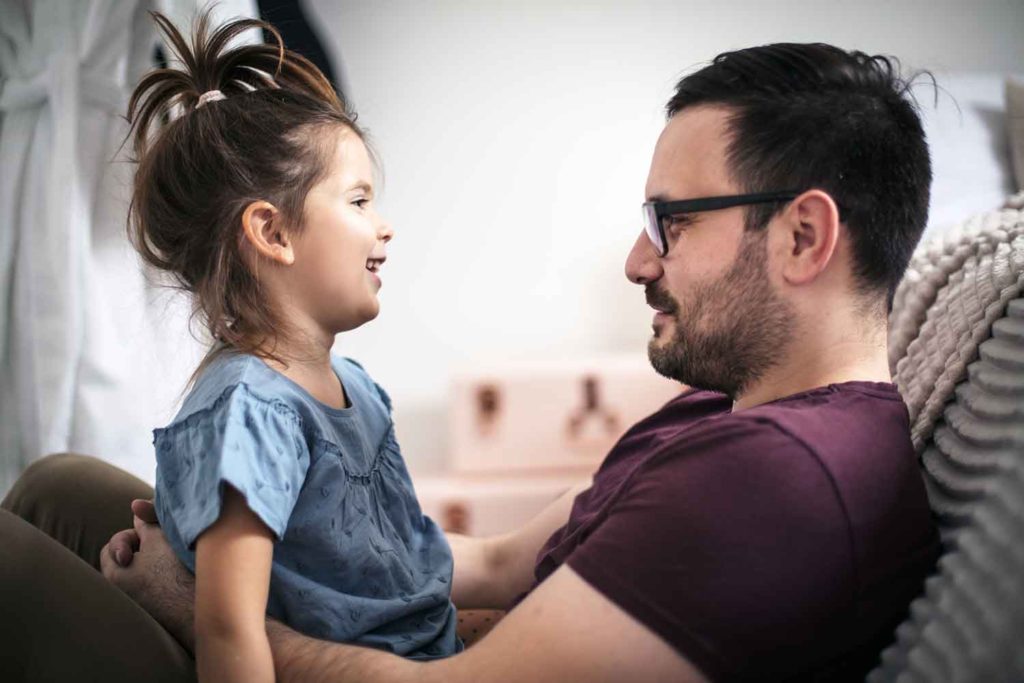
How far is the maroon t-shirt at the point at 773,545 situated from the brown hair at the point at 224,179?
0.53 meters

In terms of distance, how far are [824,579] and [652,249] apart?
1.54ft

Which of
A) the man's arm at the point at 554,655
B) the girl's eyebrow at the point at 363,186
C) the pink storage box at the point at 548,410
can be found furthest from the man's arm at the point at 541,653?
the pink storage box at the point at 548,410

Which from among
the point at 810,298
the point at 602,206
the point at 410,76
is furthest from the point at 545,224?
the point at 810,298

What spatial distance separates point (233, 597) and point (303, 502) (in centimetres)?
15

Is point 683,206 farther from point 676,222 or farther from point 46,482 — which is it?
point 46,482

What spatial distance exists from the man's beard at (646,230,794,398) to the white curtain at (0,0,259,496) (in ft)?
3.75

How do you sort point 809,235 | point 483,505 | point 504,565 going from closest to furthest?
point 809,235
point 504,565
point 483,505

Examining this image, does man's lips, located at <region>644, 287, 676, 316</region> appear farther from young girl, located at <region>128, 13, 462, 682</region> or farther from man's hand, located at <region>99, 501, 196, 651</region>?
man's hand, located at <region>99, 501, 196, 651</region>

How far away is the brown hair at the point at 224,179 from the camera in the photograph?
3.77 feet

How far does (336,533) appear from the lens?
101 centimetres

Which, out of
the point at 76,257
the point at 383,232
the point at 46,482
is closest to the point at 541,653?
the point at 383,232

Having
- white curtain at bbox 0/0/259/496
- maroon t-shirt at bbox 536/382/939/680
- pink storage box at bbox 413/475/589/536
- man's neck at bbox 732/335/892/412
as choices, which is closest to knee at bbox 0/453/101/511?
white curtain at bbox 0/0/259/496

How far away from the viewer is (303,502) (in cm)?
100

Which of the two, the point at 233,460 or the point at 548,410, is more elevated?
the point at 233,460
